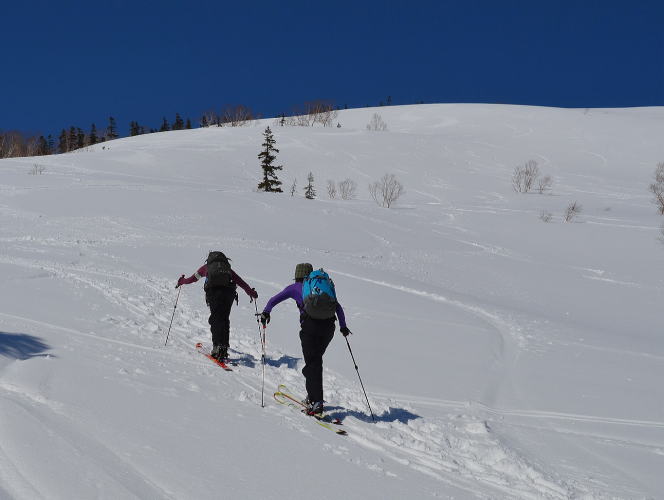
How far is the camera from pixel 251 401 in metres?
5.38

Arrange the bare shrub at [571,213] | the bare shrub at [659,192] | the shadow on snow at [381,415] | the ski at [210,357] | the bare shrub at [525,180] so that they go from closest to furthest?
1. the shadow on snow at [381,415]
2. the ski at [210,357]
3. the bare shrub at [571,213]
4. the bare shrub at [659,192]
5. the bare shrub at [525,180]

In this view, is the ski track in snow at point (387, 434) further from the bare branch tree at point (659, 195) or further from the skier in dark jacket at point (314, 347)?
the bare branch tree at point (659, 195)

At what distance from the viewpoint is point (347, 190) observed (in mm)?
38375

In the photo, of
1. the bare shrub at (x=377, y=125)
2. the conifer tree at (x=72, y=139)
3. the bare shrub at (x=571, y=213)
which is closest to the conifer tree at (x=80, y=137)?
the conifer tree at (x=72, y=139)

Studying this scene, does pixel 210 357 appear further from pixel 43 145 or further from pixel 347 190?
pixel 43 145

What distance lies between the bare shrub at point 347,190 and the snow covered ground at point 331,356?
12830mm

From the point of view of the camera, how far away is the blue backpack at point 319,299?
5398mm

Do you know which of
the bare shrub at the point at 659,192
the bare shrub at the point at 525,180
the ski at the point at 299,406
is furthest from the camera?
the bare shrub at the point at 525,180

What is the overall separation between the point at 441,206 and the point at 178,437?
29793 millimetres

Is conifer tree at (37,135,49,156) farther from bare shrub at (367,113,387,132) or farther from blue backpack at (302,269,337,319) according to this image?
blue backpack at (302,269,337,319)

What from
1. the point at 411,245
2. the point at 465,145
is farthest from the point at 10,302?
the point at 465,145

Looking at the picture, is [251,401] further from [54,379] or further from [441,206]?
[441,206]

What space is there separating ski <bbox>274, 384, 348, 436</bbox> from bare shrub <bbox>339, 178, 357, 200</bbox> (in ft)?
105

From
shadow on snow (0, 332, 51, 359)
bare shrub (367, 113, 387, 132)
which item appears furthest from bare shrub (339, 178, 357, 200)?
bare shrub (367, 113, 387, 132)
